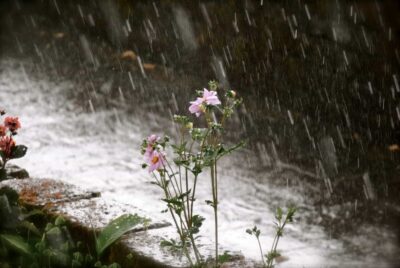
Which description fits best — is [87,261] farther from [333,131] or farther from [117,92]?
[117,92]

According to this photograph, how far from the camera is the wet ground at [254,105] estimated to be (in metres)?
4.51

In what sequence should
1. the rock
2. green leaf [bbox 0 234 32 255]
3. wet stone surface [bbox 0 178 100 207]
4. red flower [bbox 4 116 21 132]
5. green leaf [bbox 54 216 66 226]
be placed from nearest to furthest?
1. green leaf [bbox 0 234 32 255]
2. green leaf [bbox 54 216 66 226]
3. red flower [bbox 4 116 21 132]
4. wet stone surface [bbox 0 178 100 207]
5. the rock

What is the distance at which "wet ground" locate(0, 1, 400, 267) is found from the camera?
4.51m

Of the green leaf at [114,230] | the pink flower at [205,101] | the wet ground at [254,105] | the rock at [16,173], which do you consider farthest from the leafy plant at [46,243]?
the wet ground at [254,105]

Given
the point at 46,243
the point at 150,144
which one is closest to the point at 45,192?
the point at 46,243

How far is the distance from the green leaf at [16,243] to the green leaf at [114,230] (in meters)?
0.24

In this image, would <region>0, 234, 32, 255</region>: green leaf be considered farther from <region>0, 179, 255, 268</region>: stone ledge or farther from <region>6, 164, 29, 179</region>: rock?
<region>6, 164, 29, 179</region>: rock

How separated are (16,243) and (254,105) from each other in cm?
406

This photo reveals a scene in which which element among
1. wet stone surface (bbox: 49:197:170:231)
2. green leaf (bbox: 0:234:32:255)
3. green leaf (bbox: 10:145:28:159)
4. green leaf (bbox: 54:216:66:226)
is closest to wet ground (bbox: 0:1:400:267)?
wet stone surface (bbox: 49:197:170:231)

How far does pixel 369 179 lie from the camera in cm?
500

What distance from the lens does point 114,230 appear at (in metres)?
2.61

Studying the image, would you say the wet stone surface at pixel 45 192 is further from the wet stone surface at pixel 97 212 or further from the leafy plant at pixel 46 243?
the leafy plant at pixel 46 243

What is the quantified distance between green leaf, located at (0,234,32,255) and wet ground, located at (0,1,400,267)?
151 centimetres

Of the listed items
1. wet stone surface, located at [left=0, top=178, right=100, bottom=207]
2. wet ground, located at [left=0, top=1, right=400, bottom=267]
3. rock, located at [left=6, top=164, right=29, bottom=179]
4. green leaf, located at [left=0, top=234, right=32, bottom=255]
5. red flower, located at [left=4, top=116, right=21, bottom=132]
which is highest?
wet ground, located at [left=0, top=1, right=400, bottom=267]
